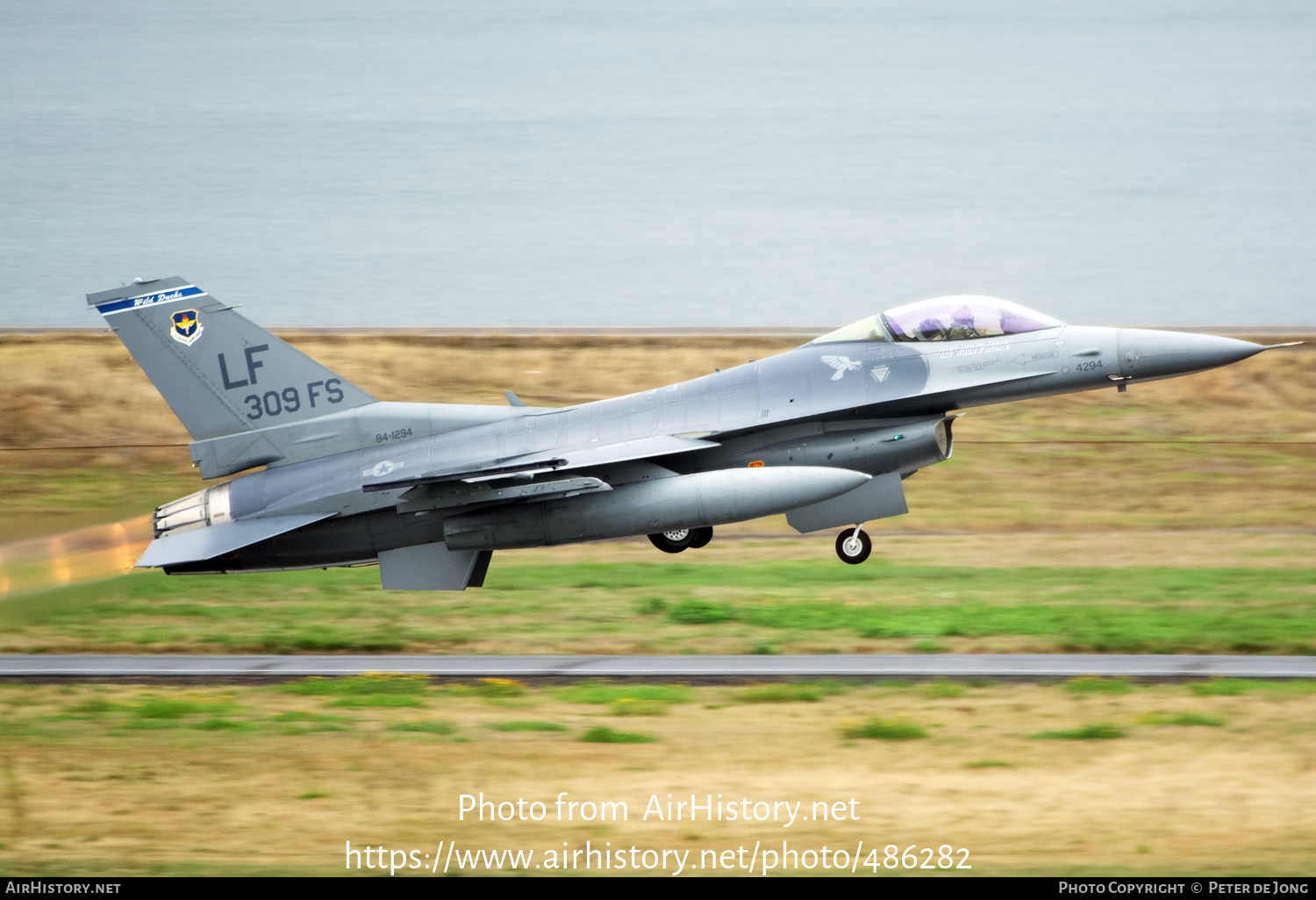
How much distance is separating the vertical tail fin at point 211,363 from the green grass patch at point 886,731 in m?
8.78

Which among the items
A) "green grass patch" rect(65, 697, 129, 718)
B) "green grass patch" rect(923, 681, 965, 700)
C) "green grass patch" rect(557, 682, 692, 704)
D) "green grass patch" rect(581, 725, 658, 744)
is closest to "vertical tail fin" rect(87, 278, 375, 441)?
"green grass patch" rect(65, 697, 129, 718)

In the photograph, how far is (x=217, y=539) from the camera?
18.8 meters

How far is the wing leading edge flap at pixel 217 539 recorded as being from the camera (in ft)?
61.1

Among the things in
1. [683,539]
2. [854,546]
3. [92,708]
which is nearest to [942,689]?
[854,546]

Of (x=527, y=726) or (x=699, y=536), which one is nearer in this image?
(x=527, y=726)

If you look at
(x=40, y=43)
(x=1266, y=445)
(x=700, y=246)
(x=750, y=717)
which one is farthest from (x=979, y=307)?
(x=40, y=43)

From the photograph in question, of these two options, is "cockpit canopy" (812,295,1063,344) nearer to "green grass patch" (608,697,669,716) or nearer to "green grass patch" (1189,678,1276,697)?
"green grass patch" (1189,678,1276,697)

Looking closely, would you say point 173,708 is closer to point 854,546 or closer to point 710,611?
point 710,611

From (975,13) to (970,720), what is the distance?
94196 mm

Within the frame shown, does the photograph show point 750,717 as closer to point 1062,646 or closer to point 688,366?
point 1062,646

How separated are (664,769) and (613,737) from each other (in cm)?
111

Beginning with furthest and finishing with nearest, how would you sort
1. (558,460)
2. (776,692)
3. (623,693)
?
(558,460) → (623,693) → (776,692)

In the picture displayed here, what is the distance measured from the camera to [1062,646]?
18953 millimetres

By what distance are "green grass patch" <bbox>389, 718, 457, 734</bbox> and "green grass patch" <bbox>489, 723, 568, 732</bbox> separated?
49 cm
